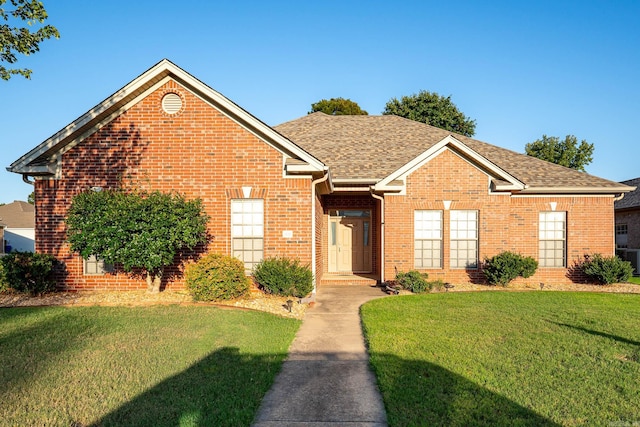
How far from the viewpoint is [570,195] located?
15727mm

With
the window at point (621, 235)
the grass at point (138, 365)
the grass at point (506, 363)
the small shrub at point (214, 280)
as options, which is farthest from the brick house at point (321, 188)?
the window at point (621, 235)

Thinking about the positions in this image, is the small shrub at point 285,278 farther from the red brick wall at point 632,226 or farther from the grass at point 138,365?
the red brick wall at point 632,226

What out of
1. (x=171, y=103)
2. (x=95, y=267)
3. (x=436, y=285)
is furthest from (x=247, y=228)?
(x=436, y=285)

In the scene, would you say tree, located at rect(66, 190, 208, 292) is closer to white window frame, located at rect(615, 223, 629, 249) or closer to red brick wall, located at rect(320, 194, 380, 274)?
red brick wall, located at rect(320, 194, 380, 274)

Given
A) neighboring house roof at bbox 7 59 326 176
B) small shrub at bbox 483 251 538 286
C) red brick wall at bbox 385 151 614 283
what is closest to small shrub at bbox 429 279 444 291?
red brick wall at bbox 385 151 614 283

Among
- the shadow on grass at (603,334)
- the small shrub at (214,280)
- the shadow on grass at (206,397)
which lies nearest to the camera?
the shadow on grass at (206,397)

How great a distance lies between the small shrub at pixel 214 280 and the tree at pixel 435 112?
95.9 feet

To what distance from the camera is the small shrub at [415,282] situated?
13.7 metres

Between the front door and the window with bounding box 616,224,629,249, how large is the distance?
1786 centimetres

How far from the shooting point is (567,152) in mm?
45281

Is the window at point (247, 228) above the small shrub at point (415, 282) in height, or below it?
above

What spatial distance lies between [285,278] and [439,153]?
700cm

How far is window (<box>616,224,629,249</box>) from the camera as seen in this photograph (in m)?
25.8

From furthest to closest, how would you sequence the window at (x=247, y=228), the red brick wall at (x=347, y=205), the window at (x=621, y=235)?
the window at (x=621, y=235) < the red brick wall at (x=347, y=205) < the window at (x=247, y=228)
